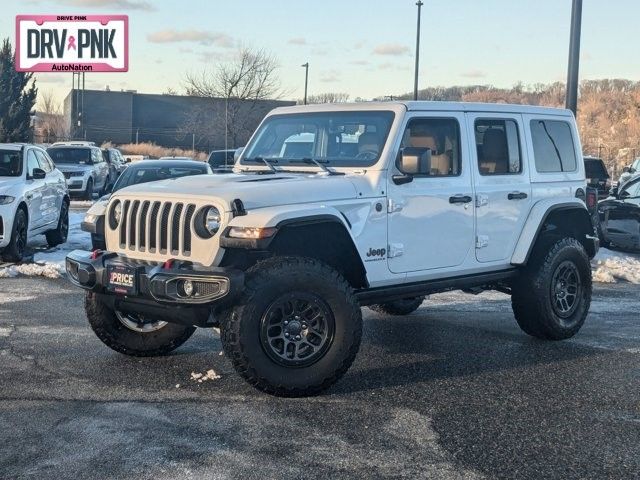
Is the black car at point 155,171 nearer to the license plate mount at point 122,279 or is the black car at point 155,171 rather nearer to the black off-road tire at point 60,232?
the black off-road tire at point 60,232

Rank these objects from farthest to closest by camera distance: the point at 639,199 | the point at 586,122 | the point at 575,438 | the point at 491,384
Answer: the point at 586,122 < the point at 639,199 < the point at 491,384 < the point at 575,438

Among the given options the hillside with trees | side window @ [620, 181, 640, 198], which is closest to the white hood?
side window @ [620, 181, 640, 198]

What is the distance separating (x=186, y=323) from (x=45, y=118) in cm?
6632

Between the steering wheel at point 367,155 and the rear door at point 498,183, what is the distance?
1.05 meters

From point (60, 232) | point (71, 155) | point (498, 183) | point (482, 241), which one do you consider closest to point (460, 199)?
point (482, 241)

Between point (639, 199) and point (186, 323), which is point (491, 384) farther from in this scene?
point (639, 199)

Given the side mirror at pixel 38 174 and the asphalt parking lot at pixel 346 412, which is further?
the side mirror at pixel 38 174

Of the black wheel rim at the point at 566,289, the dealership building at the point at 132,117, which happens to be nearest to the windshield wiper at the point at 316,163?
the black wheel rim at the point at 566,289

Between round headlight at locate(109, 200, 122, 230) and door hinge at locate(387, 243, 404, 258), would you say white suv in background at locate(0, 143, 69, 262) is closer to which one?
round headlight at locate(109, 200, 122, 230)

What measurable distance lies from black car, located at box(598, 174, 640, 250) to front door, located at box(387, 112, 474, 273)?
7.84 meters

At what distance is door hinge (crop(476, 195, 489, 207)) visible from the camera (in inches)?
280

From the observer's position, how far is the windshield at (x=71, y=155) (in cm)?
2476

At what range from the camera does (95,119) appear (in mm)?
74062

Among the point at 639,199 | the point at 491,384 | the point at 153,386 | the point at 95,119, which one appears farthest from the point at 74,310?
the point at 95,119
